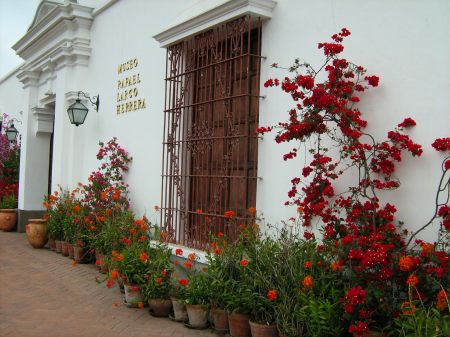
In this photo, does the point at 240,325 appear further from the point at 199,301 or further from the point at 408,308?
the point at 408,308

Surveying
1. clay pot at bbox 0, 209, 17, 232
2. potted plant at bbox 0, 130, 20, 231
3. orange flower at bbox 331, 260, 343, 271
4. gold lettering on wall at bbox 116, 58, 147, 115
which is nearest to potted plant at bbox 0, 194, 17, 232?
clay pot at bbox 0, 209, 17, 232

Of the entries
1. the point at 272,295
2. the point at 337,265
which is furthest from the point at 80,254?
the point at 337,265

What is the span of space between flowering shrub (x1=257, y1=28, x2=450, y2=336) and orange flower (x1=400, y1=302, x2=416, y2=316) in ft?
0.42

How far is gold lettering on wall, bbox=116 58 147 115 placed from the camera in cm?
801

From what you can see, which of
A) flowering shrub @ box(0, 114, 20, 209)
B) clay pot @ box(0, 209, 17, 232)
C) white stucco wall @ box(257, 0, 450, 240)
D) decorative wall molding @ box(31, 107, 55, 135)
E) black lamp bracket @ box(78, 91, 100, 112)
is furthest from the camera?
flowering shrub @ box(0, 114, 20, 209)

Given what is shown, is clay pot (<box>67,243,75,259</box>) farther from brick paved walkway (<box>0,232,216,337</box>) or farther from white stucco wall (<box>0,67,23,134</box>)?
white stucco wall (<box>0,67,23,134</box>)

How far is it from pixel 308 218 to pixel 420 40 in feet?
5.57

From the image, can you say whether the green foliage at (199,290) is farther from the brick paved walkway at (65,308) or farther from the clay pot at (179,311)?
the brick paved walkway at (65,308)

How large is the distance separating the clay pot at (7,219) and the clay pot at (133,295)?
783 cm

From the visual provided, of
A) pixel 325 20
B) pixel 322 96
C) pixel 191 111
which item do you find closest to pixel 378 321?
pixel 322 96

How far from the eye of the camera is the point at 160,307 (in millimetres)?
5387

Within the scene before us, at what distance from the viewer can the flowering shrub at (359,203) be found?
351 cm

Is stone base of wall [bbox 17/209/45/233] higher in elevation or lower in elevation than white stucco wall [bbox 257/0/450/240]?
lower

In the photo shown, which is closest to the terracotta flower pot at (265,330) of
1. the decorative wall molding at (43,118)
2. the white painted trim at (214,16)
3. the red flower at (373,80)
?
the red flower at (373,80)
